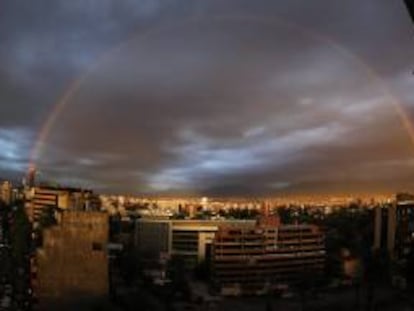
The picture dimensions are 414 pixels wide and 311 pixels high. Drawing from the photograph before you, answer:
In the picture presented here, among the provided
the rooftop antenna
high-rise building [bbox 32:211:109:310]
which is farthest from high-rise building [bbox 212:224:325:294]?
the rooftop antenna

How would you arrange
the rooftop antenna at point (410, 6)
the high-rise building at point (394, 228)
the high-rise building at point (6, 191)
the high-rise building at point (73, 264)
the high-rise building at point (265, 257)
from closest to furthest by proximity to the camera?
the rooftop antenna at point (410, 6) < the high-rise building at point (73, 264) < the high-rise building at point (265, 257) < the high-rise building at point (394, 228) < the high-rise building at point (6, 191)

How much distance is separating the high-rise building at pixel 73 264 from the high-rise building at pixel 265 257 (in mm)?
25292

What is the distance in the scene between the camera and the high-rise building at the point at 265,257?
65062mm

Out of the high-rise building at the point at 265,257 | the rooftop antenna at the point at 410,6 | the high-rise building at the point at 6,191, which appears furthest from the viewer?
the high-rise building at the point at 6,191

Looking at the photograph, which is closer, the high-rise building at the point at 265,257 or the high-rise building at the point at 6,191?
the high-rise building at the point at 265,257

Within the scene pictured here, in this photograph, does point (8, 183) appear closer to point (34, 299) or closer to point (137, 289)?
point (137, 289)

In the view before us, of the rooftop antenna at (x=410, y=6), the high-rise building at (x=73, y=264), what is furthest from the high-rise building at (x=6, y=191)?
the rooftop antenna at (x=410, y=6)

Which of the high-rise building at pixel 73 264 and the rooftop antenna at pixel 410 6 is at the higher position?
the rooftop antenna at pixel 410 6

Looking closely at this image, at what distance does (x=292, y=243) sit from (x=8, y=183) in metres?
53.7

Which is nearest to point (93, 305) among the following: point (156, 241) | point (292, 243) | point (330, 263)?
point (292, 243)

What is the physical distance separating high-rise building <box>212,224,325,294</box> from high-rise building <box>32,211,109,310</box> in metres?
25.3

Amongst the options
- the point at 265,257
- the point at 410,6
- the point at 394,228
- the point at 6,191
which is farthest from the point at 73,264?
the point at 6,191

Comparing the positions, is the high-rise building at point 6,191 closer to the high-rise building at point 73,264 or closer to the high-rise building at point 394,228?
the high-rise building at point 394,228

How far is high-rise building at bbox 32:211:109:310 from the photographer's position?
36.0 m
